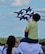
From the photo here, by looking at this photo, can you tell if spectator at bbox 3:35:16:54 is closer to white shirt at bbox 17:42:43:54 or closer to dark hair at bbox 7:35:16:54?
dark hair at bbox 7:35:16:54

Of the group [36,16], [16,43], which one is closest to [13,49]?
[16,43]

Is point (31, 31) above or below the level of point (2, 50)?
above

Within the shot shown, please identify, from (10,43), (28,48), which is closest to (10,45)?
(10,43)

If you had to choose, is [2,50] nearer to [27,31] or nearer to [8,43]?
[8,43]

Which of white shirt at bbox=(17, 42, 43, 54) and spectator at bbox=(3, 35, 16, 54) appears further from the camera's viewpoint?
white shirt at bbox=(17, 42, 43, 54)

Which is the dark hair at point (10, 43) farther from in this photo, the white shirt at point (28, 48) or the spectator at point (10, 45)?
the white shirt at point (28, 48)

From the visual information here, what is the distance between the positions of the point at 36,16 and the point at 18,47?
1025 millimetres

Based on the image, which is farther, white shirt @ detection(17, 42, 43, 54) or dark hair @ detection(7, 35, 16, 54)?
white shirt @ detection(17, 42, 43, 54)

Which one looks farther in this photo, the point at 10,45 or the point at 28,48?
the point at 28,48

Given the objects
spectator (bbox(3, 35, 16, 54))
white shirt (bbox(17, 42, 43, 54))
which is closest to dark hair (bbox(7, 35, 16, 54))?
spectator (bbox(3, 35, 16, 54))

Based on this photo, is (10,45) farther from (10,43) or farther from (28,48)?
(28,48)

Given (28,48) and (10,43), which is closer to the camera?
(10,43)

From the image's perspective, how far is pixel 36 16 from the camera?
306 inches

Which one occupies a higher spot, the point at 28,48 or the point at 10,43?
the point at 10,43
